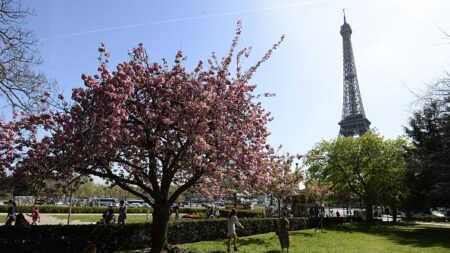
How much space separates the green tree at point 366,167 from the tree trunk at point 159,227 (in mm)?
30008

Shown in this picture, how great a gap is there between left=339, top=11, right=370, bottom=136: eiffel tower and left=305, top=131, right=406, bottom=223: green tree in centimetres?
4710

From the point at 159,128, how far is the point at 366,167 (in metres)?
34.8

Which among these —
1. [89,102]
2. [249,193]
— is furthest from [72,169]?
[249,193]

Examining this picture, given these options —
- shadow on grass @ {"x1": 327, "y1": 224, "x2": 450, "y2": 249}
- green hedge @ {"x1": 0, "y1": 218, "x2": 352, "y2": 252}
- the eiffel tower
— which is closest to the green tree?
shadow on grass @ {"x1": 327, "y1": 224, "x2": 450, "y2": 249}

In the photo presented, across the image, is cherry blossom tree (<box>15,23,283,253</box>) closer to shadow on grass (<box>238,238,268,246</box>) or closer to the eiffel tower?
shadow on grass (<box>238,238,268,246</box>)

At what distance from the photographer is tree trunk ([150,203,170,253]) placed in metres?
14.3

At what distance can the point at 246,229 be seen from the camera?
72.6ft

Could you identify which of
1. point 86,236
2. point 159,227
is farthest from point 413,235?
point 86,236

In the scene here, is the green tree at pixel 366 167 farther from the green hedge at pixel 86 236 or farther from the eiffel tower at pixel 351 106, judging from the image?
the eiffel tower at pixel 351 106

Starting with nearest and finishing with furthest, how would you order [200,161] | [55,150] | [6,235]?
[55,150] < [200,161] < [6,235]

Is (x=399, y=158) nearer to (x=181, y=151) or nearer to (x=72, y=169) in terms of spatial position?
(x=181, y=151)

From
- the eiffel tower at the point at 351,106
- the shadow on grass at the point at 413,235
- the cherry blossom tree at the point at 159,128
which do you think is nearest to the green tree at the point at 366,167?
the shadow on grass at the point at 413,235

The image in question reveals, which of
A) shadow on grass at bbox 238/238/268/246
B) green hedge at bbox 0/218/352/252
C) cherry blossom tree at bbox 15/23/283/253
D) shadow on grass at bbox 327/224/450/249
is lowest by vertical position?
shadow on grass at bbox 327/224/450/249

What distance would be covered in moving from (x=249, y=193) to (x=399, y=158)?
32.2 meters
